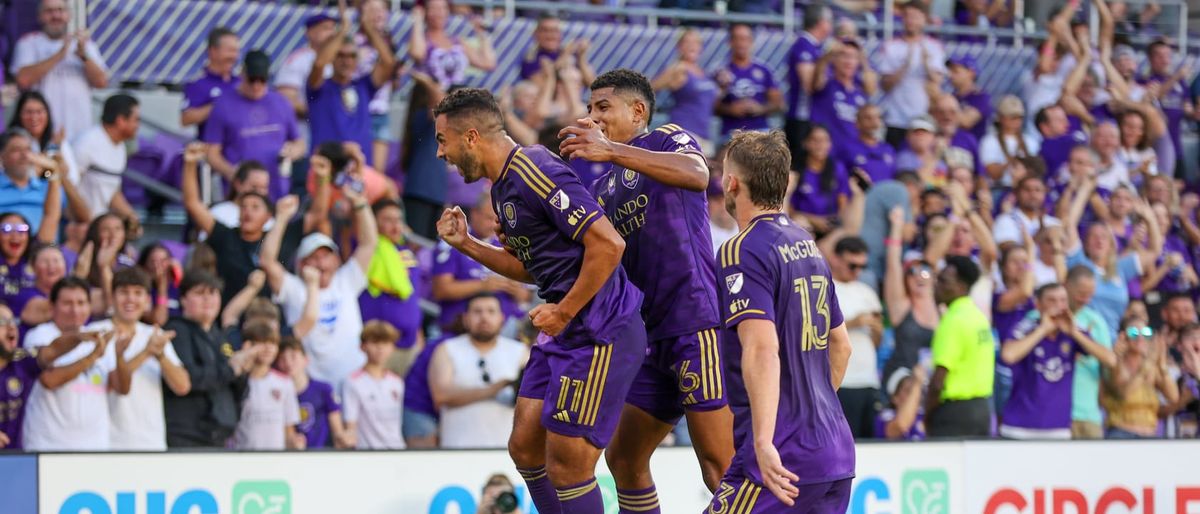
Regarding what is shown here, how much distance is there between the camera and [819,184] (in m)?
14.3

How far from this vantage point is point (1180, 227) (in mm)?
16578

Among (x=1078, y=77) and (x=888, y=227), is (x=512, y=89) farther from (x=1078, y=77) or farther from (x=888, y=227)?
(x=1078, y=77)

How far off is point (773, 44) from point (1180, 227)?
4.77m

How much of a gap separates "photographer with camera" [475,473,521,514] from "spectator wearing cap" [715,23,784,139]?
6.82 metres

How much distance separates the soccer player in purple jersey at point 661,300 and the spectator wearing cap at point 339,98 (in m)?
6.53

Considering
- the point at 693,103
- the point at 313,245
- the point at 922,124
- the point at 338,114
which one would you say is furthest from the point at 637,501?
the point at 922,124

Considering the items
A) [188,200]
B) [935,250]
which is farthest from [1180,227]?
[188,200]

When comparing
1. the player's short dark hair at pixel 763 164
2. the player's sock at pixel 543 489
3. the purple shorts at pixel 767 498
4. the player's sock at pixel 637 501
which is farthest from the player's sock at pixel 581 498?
the player's short dark hair at pixel 763 164

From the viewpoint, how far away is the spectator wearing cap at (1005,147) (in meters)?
16.3

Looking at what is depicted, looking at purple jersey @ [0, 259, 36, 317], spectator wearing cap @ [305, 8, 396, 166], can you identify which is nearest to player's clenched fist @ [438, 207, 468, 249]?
purple jersey @ [0, 259, 36, 317]

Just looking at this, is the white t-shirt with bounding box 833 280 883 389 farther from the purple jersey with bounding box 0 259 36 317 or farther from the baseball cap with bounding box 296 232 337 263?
the purple jersey with bounding box 0 259 36 317

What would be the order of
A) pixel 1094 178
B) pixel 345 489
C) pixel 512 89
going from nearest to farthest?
pixel 345 489
pixel 512 89
pixel 1094 178

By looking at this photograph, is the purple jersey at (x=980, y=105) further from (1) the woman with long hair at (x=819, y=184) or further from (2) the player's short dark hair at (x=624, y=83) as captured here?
(2) the player's short dark hair at (x=624, y=83)

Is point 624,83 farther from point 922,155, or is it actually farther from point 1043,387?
point 922,155
